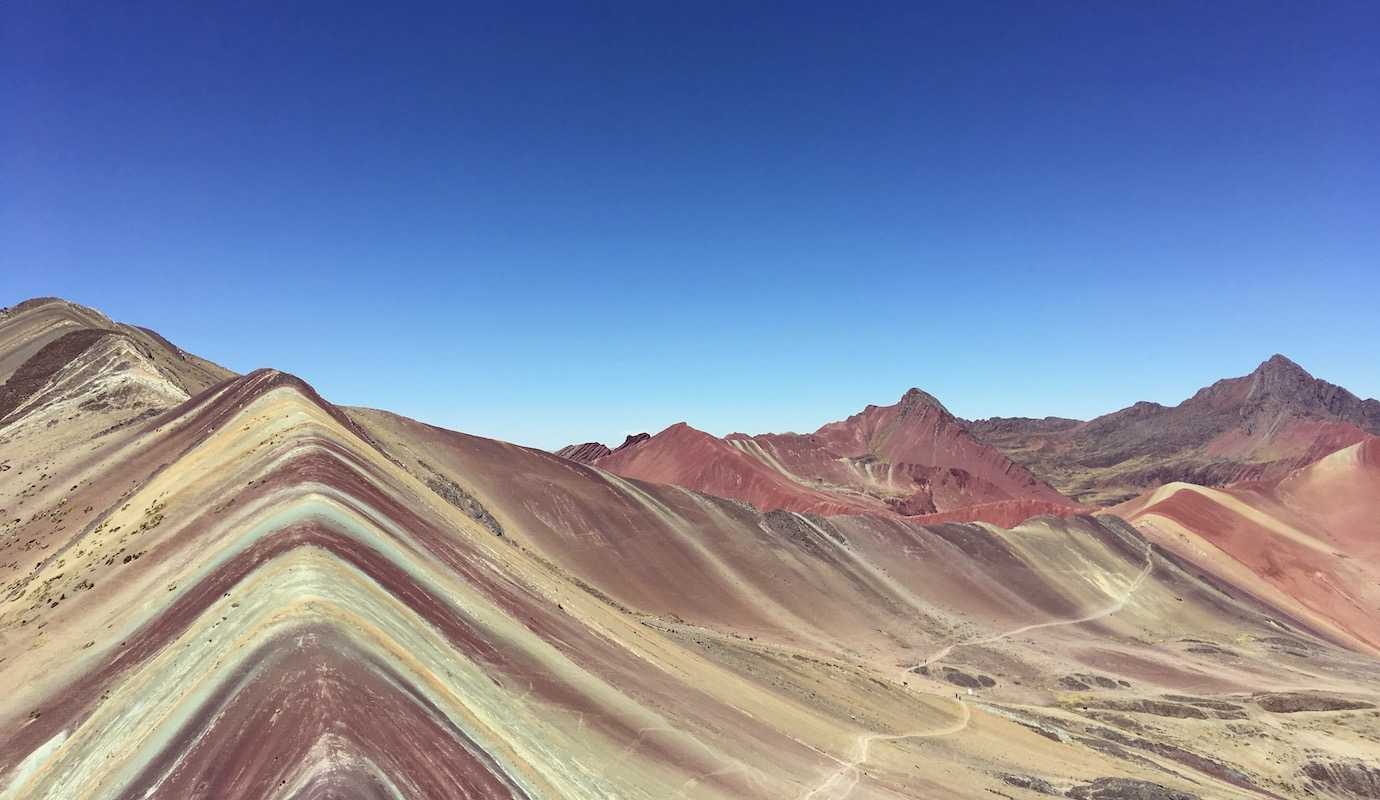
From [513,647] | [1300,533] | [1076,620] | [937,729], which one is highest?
[1300,533]

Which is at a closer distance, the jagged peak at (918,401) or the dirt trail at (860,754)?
the dirt trail at (860,754)

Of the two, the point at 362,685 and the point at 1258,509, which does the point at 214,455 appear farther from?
the point at 1258,509

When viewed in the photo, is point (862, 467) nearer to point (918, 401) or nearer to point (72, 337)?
point (918, 401)

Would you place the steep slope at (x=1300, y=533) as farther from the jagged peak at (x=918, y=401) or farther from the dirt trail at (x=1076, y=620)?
the jagged peak at (x=918, y=401)

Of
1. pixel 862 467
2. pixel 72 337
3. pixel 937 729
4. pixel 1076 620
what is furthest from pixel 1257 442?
pixel 72 337

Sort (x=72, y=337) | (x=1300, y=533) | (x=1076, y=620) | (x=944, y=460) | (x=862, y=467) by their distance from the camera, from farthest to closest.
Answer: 1. (x=944, y=460)
2. (x=862, y=467)
3. (x=1300, y=533)
4. (x=1076, y=620)
5. (x=72, y=337)

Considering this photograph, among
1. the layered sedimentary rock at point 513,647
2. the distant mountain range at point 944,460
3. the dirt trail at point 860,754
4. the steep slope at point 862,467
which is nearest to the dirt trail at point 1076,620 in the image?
the layered sedimentary rock at point 513,647

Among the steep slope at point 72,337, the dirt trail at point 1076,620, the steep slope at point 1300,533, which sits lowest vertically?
the dirt trail at point 1076,620
